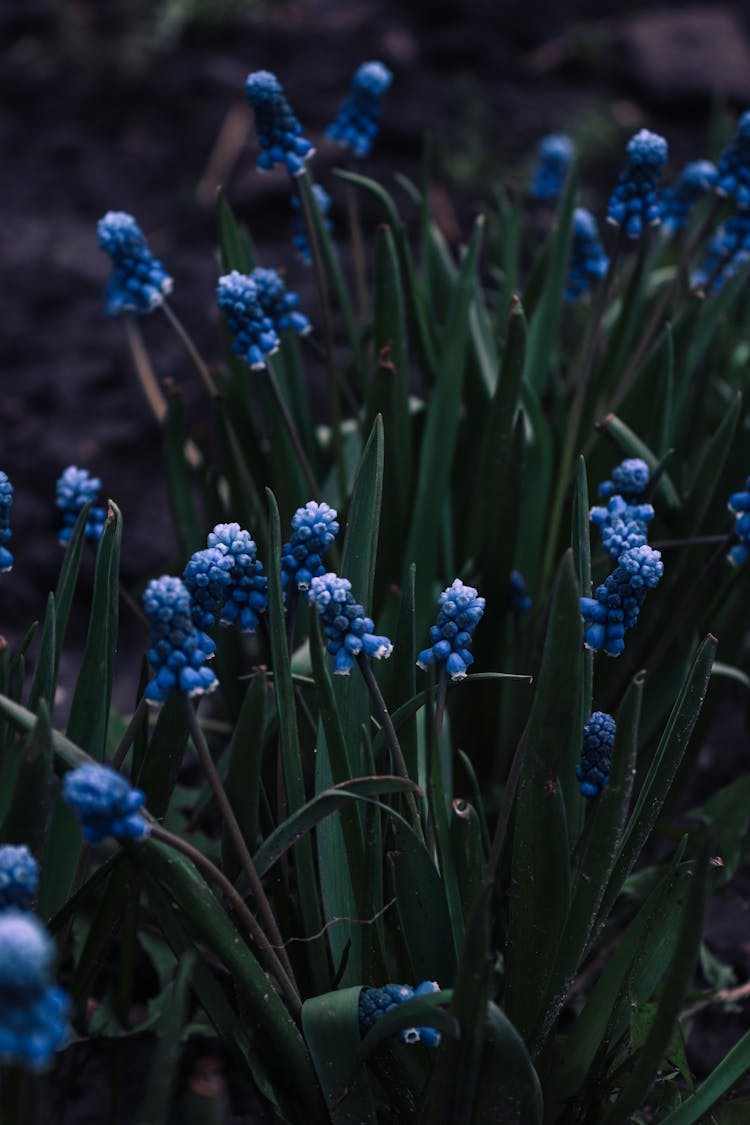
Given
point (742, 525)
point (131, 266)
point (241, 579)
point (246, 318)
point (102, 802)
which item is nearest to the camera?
point (102, 802)

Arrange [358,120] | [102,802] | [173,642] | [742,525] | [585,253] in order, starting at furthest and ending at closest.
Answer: [585,253] → [358,120] → [742,525] → [173,642] → [102,802]

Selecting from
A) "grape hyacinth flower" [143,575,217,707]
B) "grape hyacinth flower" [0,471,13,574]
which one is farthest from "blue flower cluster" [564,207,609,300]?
"grape hyacinth flower" [143,575,217,707]

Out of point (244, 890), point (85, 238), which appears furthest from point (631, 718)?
point (85, 238)

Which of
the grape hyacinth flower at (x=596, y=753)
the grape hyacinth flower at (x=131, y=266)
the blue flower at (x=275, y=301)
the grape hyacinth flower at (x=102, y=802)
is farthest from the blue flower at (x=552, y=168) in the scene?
the grape hyacinth flower at (x=102, y=802)

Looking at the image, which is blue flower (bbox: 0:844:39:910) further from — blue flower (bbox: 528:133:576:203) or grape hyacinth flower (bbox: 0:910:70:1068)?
blue flower (bbox: 528:133:576:203)

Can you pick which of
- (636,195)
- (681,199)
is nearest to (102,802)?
(636,195)

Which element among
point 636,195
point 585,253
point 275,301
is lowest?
point 275,301

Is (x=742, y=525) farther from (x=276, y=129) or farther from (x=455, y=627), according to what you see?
(x=276, y=129)

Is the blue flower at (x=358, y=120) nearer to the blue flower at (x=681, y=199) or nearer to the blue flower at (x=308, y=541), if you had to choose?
the blue flower at (x=681, y=199)
